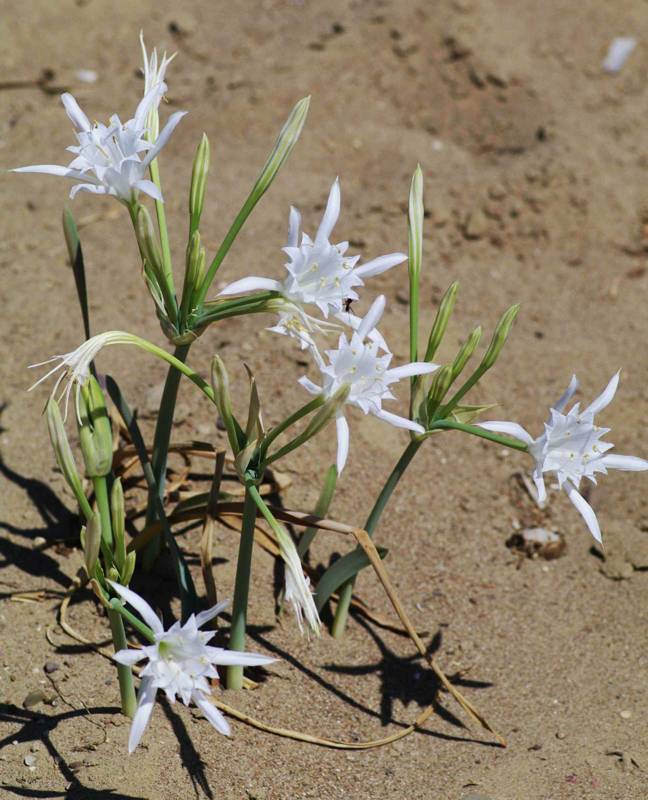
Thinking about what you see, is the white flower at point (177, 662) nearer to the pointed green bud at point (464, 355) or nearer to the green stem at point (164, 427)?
the green stem at point (164, 427)

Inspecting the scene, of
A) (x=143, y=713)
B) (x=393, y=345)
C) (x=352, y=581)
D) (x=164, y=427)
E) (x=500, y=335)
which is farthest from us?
(x=393, y=345)

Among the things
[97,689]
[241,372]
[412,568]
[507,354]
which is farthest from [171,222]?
[97,689]

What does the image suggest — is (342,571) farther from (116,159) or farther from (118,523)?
(116,159)

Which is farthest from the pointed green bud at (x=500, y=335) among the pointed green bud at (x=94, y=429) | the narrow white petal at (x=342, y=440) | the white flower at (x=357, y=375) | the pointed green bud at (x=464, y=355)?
the pointed green bud at (x=94, y=429)

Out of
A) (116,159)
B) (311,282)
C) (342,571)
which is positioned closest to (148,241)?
(116,159)

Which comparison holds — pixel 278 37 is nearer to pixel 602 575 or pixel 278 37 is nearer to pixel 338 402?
pixel 602 575

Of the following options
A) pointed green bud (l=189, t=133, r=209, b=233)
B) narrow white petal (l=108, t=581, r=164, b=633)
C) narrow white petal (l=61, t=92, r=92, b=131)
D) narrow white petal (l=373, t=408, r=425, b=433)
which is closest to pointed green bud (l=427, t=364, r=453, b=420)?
narrow white petal (l=373, t=408, r=425, b=433)
